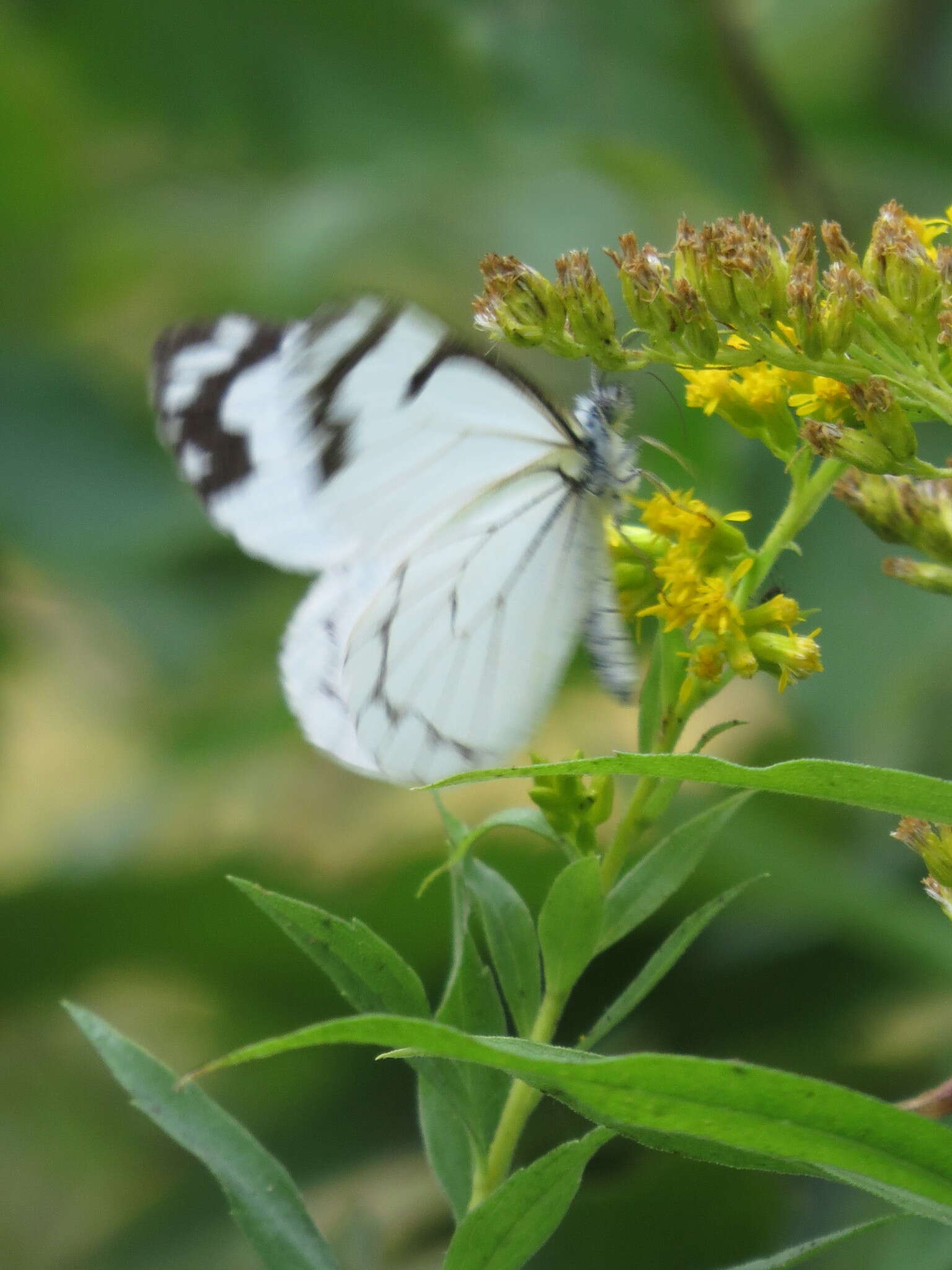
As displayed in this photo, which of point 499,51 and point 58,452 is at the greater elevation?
point 499,51

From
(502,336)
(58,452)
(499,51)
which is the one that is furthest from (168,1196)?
(499,51)

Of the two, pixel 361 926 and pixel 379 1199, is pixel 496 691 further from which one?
pixel 379 1199

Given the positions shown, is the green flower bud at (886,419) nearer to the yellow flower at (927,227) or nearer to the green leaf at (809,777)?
the yellow flower at (927,227)

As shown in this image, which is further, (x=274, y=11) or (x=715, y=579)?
(x=274, y=11)

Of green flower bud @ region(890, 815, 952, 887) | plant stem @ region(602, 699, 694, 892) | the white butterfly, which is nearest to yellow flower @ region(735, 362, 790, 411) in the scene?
the white butterfly

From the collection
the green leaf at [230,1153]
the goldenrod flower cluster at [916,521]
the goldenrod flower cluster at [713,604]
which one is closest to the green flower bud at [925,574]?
the goldenrod flower cluster at [916,521]
